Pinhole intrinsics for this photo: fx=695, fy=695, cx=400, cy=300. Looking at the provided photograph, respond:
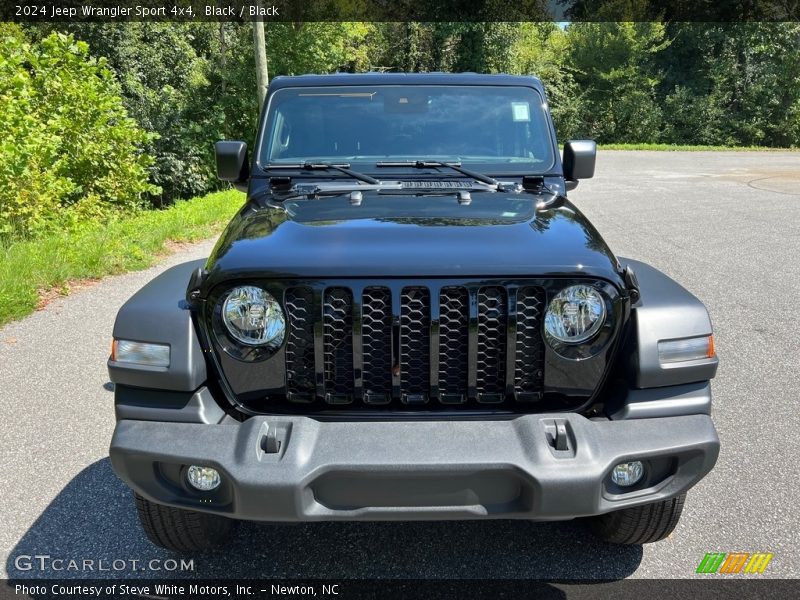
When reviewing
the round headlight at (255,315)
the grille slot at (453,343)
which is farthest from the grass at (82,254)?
the grille slot at (453,343)

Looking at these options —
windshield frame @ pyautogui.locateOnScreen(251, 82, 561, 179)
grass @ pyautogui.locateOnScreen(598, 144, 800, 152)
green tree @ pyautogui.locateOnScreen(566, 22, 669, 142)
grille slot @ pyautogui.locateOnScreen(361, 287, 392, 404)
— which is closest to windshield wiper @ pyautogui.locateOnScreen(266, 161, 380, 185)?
windshield frame @ pyautogui.locateOnScreen(251, 82, 561, 179)

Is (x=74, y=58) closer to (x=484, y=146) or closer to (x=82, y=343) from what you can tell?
(x=82, y=343)

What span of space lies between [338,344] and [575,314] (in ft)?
2.65

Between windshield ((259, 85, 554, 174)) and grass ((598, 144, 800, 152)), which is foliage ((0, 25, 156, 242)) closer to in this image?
windshield ((259, 85, 554, 174))

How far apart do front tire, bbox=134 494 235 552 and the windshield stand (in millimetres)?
1853

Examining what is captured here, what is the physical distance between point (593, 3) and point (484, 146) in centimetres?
4841

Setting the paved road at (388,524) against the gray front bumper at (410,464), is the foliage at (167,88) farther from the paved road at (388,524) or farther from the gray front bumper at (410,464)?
the gray front bumper at (410,464)

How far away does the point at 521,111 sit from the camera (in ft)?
12.5

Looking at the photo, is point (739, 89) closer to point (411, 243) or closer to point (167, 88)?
point (167, 88)

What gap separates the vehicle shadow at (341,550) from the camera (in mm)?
2736

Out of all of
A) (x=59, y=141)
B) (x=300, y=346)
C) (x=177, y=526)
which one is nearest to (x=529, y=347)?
(x=300, y=346)

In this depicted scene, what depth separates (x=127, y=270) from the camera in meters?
8.04

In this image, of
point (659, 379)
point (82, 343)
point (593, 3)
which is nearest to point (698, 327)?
point (659, 379)

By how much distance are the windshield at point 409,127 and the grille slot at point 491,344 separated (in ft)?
4.67
